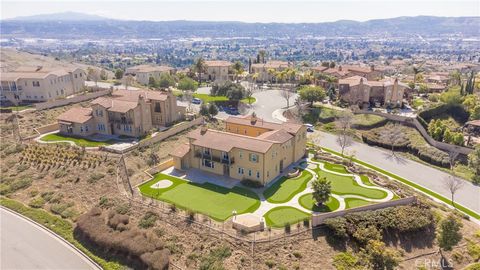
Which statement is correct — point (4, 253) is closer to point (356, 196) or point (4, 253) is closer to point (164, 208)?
point (164, 208)

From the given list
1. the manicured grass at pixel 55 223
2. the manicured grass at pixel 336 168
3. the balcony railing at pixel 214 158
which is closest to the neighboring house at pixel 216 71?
the balcony railing at pixel 214 158

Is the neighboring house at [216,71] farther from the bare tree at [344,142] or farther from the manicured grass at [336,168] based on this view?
the manicured grass at [336,168]

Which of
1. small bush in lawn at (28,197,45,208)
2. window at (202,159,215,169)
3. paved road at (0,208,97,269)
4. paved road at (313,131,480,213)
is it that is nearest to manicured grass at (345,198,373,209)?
paved road at (313,131,480,213)

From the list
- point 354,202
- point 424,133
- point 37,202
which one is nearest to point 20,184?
point 37,202

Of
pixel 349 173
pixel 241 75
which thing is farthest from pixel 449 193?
pixel 241 75

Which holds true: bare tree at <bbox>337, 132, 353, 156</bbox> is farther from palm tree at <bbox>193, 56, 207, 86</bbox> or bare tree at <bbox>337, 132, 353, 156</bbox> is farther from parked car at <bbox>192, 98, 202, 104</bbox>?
palm tree at <bbox>193, 56, 207, 86</bbox>

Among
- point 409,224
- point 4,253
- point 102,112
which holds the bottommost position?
point 4,253
